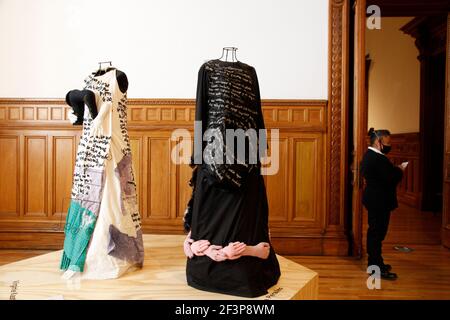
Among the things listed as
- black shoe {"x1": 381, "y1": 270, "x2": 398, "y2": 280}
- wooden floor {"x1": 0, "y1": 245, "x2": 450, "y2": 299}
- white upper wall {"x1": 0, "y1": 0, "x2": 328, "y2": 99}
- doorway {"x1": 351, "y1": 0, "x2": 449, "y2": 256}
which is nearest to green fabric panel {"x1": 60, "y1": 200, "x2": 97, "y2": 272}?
wooden floor {"x1": 0, "y1": 245, "x2": 450, "y2": 299}

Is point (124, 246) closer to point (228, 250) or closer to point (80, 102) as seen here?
point (228, 250)

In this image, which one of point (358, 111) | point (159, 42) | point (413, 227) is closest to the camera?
point (358, 111)

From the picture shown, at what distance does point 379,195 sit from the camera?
3.77 m

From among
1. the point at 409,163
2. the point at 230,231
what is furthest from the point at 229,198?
the point at 409,163

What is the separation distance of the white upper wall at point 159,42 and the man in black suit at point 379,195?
1.09 m

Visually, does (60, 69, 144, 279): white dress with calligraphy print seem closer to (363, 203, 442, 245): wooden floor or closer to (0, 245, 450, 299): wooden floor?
(0, 245, 450, 299): wooden floor

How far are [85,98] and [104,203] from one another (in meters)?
0.63

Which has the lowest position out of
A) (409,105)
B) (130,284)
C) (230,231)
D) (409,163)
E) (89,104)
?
(130,284)

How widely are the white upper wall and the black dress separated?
7.24 ft

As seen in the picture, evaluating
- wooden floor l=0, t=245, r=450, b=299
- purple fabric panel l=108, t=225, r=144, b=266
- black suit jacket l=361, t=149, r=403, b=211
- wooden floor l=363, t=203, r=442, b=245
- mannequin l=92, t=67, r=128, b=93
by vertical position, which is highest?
mannequin l=92, t=67, r=128, b=93

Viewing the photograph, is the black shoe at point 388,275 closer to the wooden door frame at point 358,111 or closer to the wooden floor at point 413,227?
the wooden door frame at point 358,111

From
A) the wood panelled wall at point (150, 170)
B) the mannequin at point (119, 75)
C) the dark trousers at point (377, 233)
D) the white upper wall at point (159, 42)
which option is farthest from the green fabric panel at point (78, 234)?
the dark trousers at point (377, 233)

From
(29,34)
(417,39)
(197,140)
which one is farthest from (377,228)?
(417,39)

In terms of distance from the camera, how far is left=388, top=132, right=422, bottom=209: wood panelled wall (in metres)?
7.71
